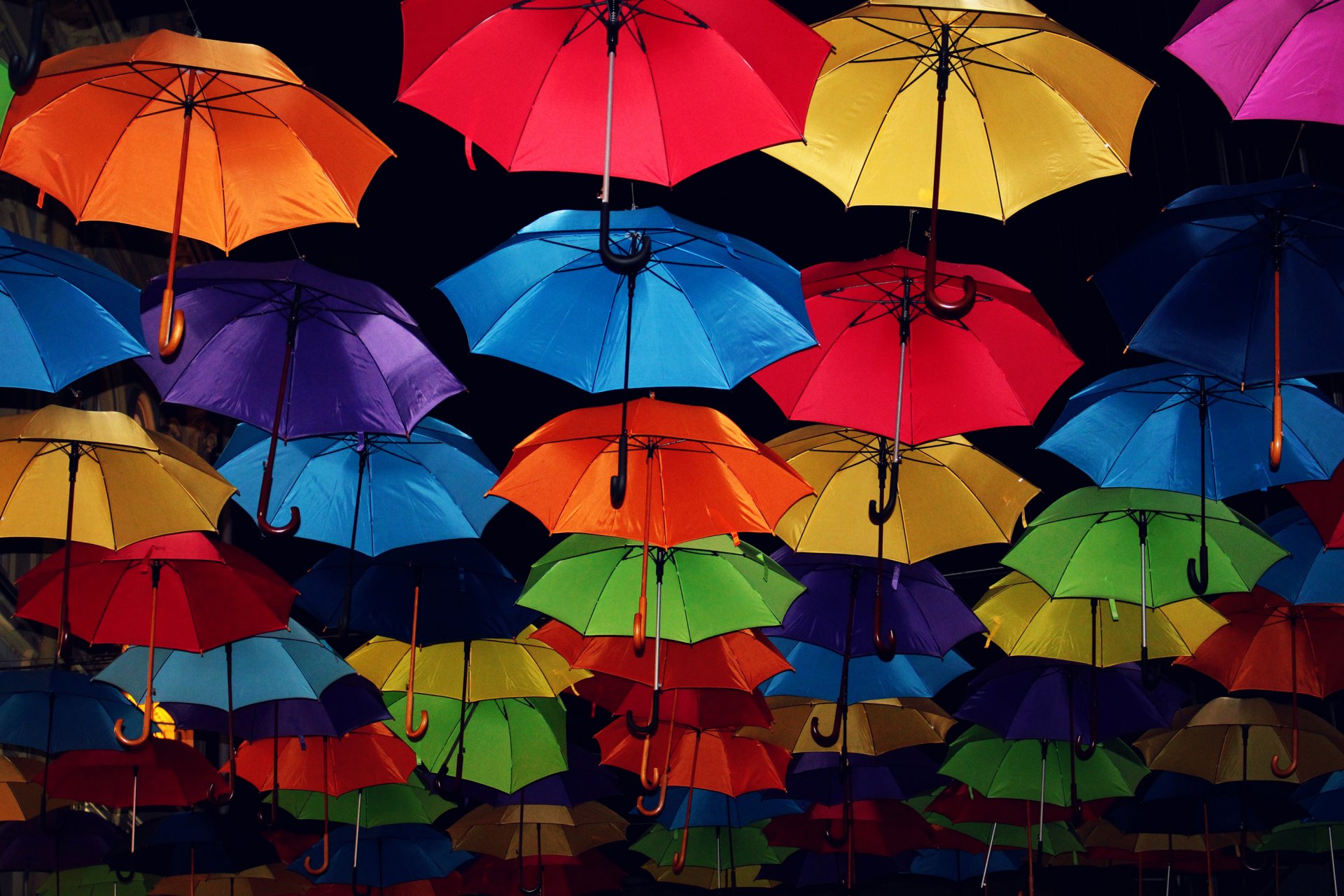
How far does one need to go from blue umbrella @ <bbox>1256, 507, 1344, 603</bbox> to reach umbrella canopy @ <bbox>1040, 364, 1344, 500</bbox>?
69 cm

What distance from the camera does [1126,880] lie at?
13984 millimetres

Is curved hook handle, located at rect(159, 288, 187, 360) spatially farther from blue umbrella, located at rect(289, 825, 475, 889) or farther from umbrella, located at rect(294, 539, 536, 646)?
blue umbrella, located at rect(289, 825, 475, 889)

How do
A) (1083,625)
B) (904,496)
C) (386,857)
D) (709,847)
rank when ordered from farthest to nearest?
(709,847) → (386,857) → (1083,625) → (904,496)

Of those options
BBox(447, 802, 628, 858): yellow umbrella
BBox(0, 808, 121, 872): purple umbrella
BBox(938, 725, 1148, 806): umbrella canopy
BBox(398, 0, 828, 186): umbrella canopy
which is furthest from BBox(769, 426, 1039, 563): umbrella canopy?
BBox(0, 808, 121, 872): purple umbrella

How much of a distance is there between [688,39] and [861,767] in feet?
21.9

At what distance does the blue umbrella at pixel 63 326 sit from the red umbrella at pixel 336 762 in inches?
177

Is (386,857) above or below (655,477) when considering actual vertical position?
below

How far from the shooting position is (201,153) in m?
4.68

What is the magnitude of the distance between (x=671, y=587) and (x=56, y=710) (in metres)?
3.46

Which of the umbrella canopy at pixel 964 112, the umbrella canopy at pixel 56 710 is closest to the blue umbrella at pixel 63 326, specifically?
the umbrella canopy at pixel 964 112

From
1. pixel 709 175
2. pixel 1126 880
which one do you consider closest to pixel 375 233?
pixel 709 175

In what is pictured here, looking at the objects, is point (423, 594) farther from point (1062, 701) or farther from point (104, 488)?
point (1062, 701)

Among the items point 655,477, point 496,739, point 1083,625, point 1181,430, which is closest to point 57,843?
point 496,739

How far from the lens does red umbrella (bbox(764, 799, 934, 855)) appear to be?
10.0m
